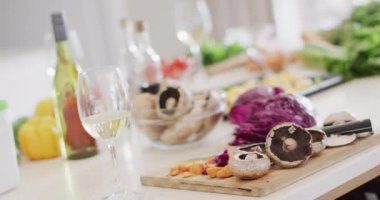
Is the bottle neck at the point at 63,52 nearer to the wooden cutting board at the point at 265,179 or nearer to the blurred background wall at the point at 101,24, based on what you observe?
the wooden cutting board at the point at 265,179

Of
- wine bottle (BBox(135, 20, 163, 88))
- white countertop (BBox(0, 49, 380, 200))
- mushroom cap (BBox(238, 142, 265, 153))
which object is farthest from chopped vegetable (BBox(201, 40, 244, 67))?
mushroom cap (BBox(238, 142, 265, 153))

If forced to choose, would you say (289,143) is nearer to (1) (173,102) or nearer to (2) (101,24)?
(1) (173,102)

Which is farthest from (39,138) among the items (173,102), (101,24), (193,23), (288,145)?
(101,24)

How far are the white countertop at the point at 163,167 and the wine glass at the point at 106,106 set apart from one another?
0.09 meters

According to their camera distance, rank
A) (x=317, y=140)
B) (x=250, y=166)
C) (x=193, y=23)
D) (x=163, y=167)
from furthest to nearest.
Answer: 1. (x=193, y=23)
2. (x=163, y=167)
3. (x=317, y=140)
4. (x=250, y=166)

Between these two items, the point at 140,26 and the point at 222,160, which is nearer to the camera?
the point at 222,160

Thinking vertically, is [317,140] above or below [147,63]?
below

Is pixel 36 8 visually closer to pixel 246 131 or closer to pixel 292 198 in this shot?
pixel 246 131

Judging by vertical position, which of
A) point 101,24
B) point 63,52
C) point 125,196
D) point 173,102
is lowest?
point 125,196

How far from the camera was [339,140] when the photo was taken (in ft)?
3.81

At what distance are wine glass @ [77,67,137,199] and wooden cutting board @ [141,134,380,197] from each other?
7 centimetres

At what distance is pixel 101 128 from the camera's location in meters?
1.10

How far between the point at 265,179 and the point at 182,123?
42 centimetres

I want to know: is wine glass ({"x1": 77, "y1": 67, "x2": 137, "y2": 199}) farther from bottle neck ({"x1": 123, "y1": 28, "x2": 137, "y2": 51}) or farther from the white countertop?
bottle neck ({"x1": 123, "y1": 28, "x2": 137, "y2": 51})
